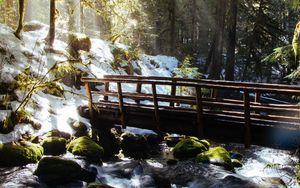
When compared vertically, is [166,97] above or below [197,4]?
below

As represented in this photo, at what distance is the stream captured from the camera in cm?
1037

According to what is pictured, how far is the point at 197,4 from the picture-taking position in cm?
4478

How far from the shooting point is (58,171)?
10344 mm

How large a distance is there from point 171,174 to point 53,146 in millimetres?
4152

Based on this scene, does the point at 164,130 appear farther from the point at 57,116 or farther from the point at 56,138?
the point at 57,116

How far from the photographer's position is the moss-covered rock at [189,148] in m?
14.0

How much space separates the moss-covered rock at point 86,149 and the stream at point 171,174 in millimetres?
297

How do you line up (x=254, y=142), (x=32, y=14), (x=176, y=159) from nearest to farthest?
(x=254, y=142) → (x=176, y=159) → (x=32, y=14)

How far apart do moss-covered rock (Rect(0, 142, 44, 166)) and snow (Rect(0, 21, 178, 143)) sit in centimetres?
98

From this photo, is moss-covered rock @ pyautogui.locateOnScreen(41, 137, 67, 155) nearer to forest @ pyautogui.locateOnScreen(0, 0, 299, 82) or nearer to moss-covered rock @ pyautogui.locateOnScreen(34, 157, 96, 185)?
moss-covered rock @ pyautogui.locateOnScreen(34, 157, 96, 185)

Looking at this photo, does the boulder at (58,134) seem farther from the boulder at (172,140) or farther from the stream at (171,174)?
the boulder at (172,140)

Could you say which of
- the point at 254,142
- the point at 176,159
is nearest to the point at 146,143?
the point at 176,159

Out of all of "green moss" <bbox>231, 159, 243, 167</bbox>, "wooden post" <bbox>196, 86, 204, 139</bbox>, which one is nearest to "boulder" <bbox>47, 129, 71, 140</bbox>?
"wooden post" <bbox>196, 86, 204, 139</bbox>

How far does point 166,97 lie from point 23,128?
527 centimetres
